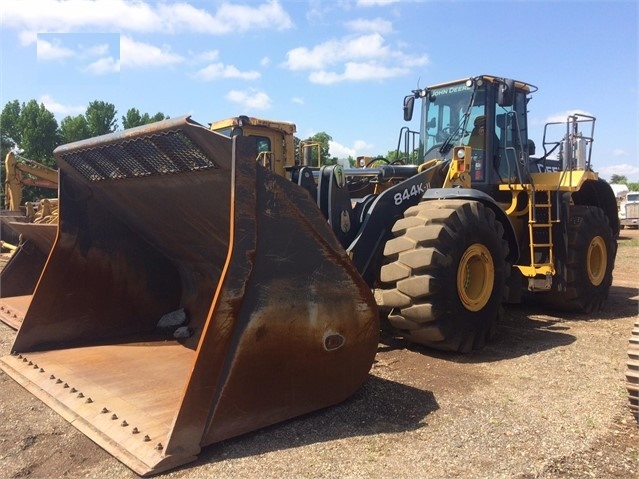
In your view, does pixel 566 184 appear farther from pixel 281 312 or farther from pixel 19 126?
pixel 19 126

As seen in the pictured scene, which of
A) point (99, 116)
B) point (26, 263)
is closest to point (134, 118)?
point (99, 116)

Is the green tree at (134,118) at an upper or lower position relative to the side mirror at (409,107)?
upper

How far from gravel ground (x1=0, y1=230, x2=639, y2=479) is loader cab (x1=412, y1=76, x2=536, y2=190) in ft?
8.41

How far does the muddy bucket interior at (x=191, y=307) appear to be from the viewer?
300 centimetres

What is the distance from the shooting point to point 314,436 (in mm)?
3195

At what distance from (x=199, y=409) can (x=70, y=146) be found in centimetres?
250

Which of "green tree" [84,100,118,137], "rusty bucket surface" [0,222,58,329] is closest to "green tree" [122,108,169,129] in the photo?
"green tree" [84,100,118,137]

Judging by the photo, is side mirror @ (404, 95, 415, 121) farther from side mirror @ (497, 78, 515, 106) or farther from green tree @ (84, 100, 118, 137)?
green tree @ (84, 100, 118, 137)

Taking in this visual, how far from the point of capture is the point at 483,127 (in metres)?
6.62

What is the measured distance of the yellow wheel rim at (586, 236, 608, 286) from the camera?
7.48m

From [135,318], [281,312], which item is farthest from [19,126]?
[281,312]

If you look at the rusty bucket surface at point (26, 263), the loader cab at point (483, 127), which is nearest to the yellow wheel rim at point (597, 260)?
the loader cab at point (483, 127)

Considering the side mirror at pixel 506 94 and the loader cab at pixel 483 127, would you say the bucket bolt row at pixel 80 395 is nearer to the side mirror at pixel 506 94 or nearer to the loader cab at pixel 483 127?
the loader cab at pixel 483 127

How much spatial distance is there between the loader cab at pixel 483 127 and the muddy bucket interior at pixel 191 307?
3.46 m
